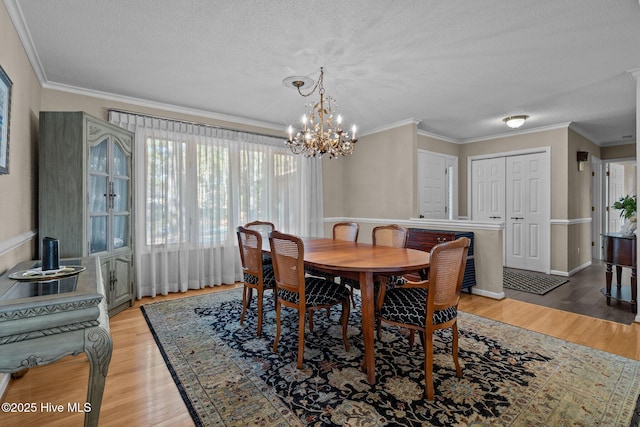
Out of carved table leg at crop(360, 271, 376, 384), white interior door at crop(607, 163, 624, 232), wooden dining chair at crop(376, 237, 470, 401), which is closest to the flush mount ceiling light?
wooden dining chair at crop(376, 237, 470, 401)

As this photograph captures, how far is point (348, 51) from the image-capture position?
2.53m

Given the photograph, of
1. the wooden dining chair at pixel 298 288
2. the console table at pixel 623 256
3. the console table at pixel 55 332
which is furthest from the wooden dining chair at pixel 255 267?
the console table at pixel 623 256

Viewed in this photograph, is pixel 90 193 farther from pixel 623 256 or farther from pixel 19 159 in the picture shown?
pixel 623 256

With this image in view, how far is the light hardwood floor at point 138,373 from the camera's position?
1670mm

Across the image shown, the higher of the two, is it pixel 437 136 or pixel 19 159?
pixel 437 136

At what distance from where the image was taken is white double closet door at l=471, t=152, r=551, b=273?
16.6ft

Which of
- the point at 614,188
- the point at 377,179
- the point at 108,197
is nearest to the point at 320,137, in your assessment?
the point at 108,197

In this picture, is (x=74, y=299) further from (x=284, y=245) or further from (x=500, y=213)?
(x=500, y=213)

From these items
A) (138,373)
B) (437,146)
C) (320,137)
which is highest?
(437,146)

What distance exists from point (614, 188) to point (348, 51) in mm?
7233

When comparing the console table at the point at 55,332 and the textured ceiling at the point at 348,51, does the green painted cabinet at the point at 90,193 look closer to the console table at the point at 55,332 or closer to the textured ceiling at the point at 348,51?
the textured ceiling at the point at 348,51

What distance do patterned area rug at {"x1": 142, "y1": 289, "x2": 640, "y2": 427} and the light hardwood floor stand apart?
0.37 ft

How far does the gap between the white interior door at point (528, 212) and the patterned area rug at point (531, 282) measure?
0.46 metres

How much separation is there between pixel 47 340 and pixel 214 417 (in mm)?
899
